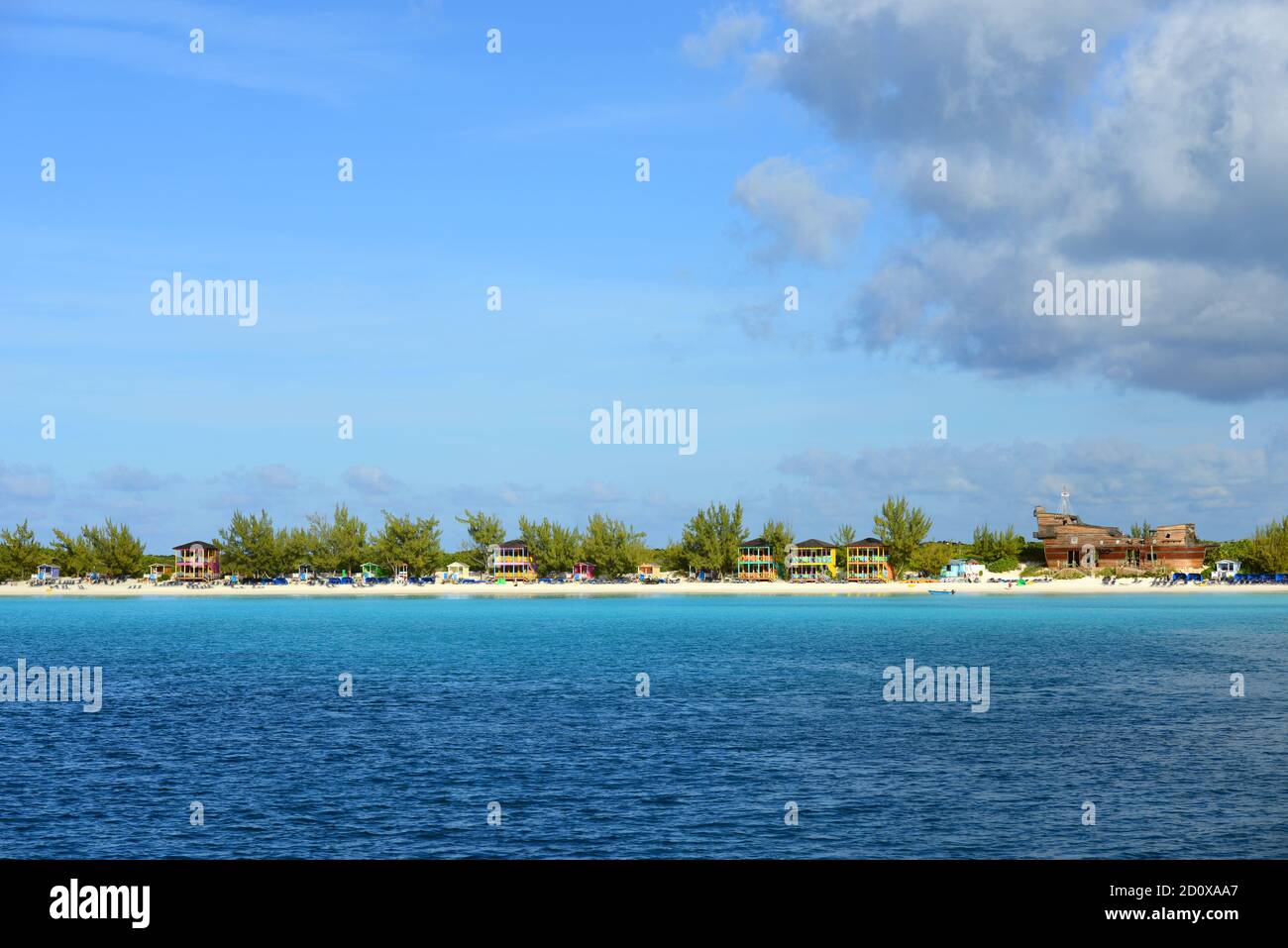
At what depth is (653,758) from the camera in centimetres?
4984

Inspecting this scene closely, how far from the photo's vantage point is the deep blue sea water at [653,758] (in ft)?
117

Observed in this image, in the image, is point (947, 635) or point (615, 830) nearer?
point (615, 830)

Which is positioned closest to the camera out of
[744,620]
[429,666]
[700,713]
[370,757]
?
[370,757]

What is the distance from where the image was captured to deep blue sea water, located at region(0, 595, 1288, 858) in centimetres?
3581
